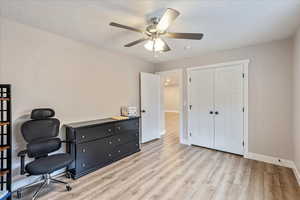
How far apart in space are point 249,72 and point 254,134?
1296mm

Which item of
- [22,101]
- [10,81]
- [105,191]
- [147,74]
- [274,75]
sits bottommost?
[105,191]

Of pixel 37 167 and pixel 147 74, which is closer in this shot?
pixel 37 167

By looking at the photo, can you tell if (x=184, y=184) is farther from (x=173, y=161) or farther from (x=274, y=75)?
(x=274, y=75)

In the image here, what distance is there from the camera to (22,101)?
2.20 meters

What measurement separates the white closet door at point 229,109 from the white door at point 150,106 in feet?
5.71

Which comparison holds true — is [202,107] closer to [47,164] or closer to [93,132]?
[93,132]

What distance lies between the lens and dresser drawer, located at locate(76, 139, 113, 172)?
2.50m

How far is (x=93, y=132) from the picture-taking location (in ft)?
8.77

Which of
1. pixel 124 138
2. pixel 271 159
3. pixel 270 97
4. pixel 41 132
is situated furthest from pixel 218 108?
pixel 41 132

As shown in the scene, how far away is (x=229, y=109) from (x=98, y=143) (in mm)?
2883

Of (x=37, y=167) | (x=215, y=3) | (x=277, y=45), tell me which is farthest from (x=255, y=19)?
(x=37, y=167)

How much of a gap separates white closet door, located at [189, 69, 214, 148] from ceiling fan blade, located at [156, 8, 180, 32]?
2.23 metres

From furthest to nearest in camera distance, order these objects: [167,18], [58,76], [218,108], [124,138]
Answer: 1. [218,108]
2. [124,138]
3. [58,76]
4. [167,18]

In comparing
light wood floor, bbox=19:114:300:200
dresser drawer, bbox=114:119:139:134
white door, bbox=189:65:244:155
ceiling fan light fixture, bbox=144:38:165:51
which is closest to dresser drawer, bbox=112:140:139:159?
light wood floor, bbox=19:114:300:200
